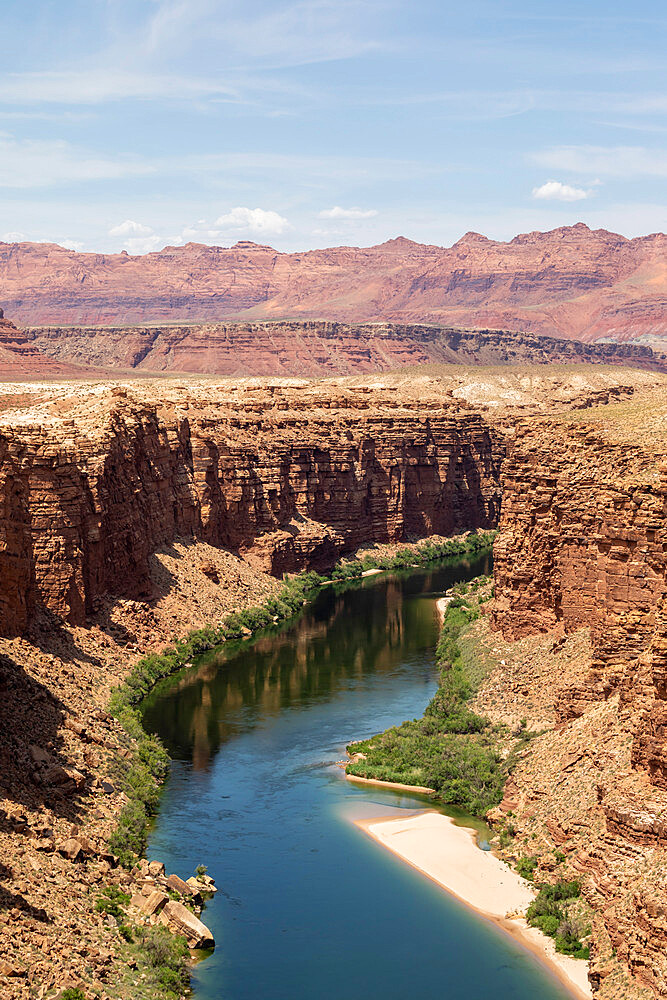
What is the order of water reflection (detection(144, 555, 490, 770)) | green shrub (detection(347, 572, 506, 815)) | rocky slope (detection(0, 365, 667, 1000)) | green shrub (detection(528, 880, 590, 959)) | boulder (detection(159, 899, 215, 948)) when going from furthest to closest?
1. water reflection (detection(144, 555, 490, 770))
2. green shrub (detection(347, 572, 506, 815))
3. boulder (detection(159, 899, 215, 948))
4. green shrub (detection(528, 880, 590, 959))
5. rocky slope (detection(0, 365, 667, 1000))

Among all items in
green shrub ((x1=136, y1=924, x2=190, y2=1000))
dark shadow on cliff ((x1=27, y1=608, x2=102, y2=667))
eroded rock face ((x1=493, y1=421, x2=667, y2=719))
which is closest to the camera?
green shrub ((x1=136, y1=924, x2=190, y2=1000))

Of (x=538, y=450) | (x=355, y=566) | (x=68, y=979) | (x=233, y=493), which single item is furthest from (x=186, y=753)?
(x=355, y=566)

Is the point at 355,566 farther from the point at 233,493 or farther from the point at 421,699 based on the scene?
the point at 421,699

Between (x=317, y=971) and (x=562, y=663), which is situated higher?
(x=562, y=663)

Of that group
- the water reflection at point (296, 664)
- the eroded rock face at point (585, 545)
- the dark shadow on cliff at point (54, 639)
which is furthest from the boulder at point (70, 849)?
the water reflection at point (296, 664)

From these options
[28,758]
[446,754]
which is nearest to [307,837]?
[446,754]

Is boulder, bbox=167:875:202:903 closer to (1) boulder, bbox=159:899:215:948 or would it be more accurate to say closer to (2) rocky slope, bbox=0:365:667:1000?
(1) boulder, bbox=159:899:215:948

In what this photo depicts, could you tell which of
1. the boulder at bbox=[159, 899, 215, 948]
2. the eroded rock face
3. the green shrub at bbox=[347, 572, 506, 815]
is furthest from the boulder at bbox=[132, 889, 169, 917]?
the eroded rock face
